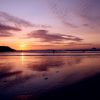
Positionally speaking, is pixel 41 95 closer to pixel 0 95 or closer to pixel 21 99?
pixel 21 99

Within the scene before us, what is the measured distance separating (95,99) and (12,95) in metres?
4.79

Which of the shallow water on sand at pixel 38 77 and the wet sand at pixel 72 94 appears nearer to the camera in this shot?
the wet sand at pixel 72 94

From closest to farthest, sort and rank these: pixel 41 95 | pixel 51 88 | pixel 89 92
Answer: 1. pixel 41 95
2. pixel 89 92
3. pixel 51 88

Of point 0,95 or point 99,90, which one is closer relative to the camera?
point 0,95

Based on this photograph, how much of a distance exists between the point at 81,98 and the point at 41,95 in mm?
2313

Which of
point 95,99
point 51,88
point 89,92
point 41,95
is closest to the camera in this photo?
point 95,99

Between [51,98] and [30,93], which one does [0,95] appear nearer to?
[30,93]

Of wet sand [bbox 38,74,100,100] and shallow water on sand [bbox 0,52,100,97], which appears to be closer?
wet sand [bbox 38,74,100,100]

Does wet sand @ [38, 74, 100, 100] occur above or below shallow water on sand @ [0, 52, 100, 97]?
below

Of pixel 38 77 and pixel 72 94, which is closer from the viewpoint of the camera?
pixel 72 94

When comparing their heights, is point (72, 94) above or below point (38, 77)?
below

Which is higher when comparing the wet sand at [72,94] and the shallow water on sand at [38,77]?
the shallow water on sand at [38,77]

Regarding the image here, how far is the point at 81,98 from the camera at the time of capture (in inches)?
404

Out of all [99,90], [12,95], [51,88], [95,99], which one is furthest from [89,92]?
[12,95]
